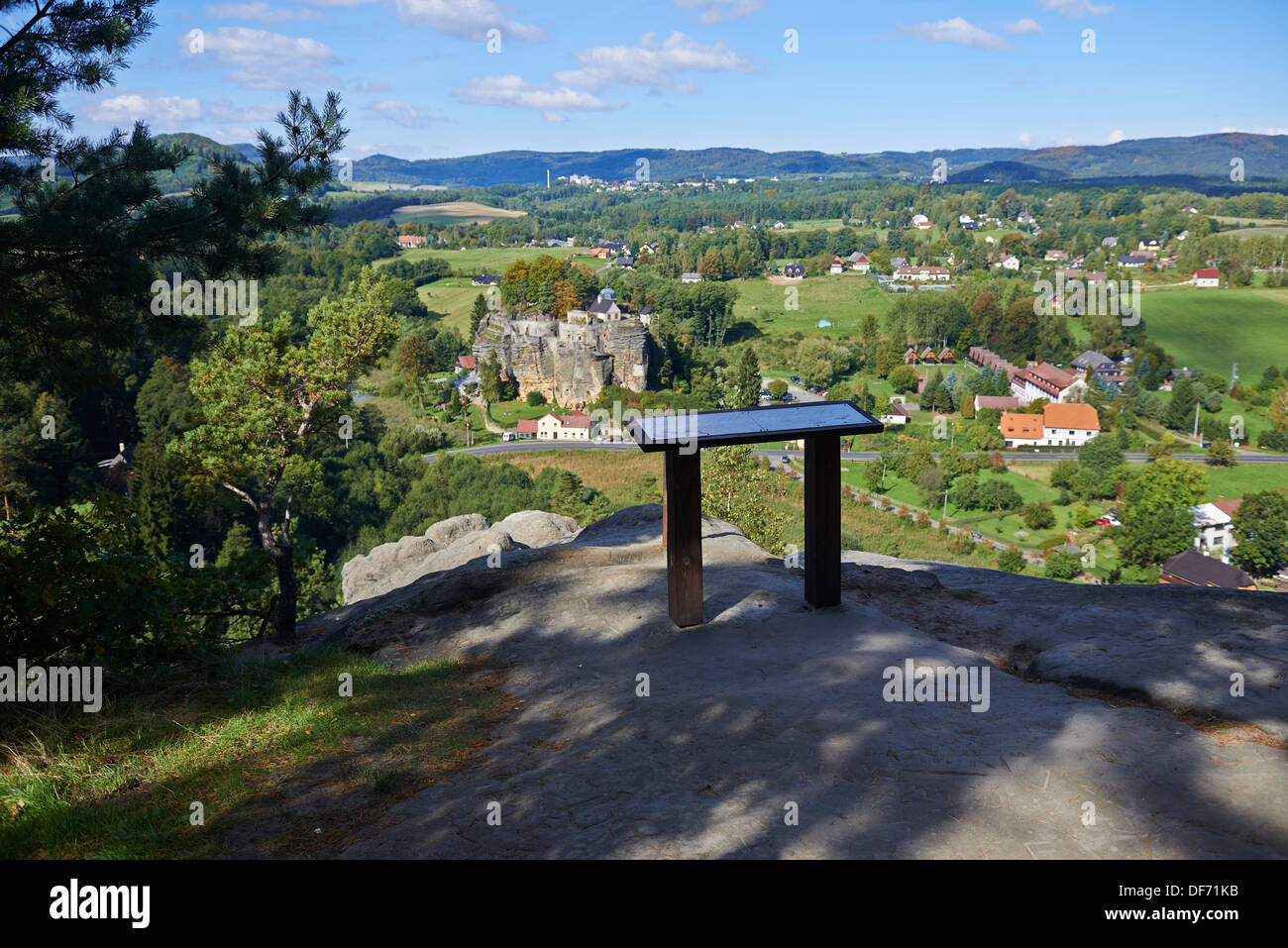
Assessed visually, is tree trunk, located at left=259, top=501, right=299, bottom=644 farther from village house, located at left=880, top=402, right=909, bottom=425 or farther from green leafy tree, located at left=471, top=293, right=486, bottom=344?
green leafy tree, located at left=471, top=293, right=486, bottom=344

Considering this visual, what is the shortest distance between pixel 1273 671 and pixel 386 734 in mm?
7362

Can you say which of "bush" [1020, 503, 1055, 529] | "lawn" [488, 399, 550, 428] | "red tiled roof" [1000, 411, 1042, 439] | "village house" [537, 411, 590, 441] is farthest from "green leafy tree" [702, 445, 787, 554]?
"red tiled roof" [1000, 411, 1042, 439]

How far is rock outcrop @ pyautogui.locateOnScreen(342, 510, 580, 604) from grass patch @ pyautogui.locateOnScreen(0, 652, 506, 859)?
12.7 meters

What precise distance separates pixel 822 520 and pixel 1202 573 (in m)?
35.5

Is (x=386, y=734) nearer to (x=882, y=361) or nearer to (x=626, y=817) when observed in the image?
(x=626, y=817)

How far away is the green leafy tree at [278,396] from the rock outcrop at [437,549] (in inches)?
308

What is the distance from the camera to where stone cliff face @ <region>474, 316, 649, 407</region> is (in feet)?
235

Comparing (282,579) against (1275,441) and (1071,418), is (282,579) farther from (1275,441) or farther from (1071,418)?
(1275,441)

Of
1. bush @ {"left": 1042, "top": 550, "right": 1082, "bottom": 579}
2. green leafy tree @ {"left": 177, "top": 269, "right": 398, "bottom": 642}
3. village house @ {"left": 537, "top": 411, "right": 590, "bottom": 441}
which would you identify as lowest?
bush @ {"left": 1042, "top": 550, "right": 1082, "bottom": 579}

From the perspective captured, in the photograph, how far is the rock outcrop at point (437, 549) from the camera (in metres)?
21.2

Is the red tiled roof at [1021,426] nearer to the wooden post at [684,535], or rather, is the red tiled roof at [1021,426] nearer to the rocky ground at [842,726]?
the rocky ground at [842,726]

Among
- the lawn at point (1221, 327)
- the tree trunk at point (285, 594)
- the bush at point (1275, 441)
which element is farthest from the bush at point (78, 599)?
the lawn at point (1221, 327)

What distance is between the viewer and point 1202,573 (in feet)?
120
